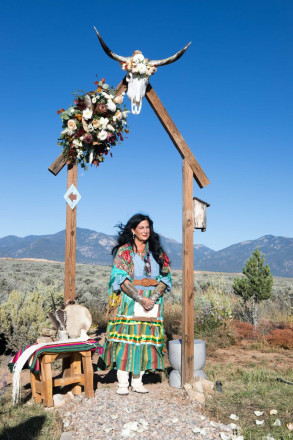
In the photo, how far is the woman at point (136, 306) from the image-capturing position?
215 inches

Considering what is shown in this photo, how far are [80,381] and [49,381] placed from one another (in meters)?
0.49

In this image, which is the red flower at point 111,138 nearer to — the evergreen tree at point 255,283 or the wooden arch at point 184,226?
the wooden arch at point 184,226

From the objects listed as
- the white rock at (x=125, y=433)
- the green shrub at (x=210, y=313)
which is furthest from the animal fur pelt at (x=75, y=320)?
the green shrub at (x=210, y=313)

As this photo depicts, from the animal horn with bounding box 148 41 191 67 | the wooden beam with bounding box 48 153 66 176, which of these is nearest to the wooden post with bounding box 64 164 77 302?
the wooden beam with bounding box 48 153 66 176

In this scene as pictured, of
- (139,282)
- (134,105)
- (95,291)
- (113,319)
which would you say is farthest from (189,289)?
(95,291)

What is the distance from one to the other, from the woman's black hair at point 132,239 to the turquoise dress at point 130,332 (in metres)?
0.17

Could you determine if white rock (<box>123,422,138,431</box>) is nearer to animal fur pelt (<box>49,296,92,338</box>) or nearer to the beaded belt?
animal fur pelt (<box>49,296,92,338</box>)

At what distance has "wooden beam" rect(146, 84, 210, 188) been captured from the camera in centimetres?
586

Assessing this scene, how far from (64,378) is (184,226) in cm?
240

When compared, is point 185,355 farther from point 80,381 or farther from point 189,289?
point 80,381

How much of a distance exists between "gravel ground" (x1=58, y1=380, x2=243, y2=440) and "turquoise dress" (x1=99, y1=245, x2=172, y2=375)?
1.18 feet

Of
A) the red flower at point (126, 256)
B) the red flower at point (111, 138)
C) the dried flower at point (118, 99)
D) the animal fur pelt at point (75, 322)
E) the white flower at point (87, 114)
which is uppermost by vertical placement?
the dried flower at point (118, 99)

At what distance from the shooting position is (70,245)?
5.75 meters

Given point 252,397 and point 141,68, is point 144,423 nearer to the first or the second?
point 252,397
